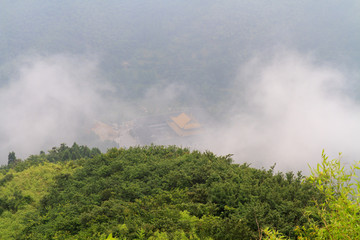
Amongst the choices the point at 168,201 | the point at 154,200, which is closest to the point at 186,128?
the point at 168,201

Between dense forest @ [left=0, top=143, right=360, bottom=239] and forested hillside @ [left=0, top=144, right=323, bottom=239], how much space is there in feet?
0.11

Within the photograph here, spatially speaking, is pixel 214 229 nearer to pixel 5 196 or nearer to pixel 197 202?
pixel 197 202

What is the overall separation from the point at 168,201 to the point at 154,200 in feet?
1.80

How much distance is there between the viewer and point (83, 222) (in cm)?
1117

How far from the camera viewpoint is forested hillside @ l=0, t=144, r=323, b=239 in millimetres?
9328

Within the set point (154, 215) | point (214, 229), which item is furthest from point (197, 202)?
point (214, 229)

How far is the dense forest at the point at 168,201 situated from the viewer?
8.57 m

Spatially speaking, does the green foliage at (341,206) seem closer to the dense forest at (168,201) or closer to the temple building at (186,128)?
the dense forest at (168,201)

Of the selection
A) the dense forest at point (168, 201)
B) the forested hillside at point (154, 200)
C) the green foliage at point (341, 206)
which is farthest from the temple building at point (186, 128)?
the green foliage at point (341, 206)

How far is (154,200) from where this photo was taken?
476 inches

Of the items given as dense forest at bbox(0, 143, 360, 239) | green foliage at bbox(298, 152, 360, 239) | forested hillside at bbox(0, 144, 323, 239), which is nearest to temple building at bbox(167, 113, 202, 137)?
forested hillside at bbox(0, 144, 323, 239)

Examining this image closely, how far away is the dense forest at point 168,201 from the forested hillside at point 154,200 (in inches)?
1.3

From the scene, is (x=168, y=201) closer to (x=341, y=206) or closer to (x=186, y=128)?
(x=341, y=206)

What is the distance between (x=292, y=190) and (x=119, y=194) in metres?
7.12
